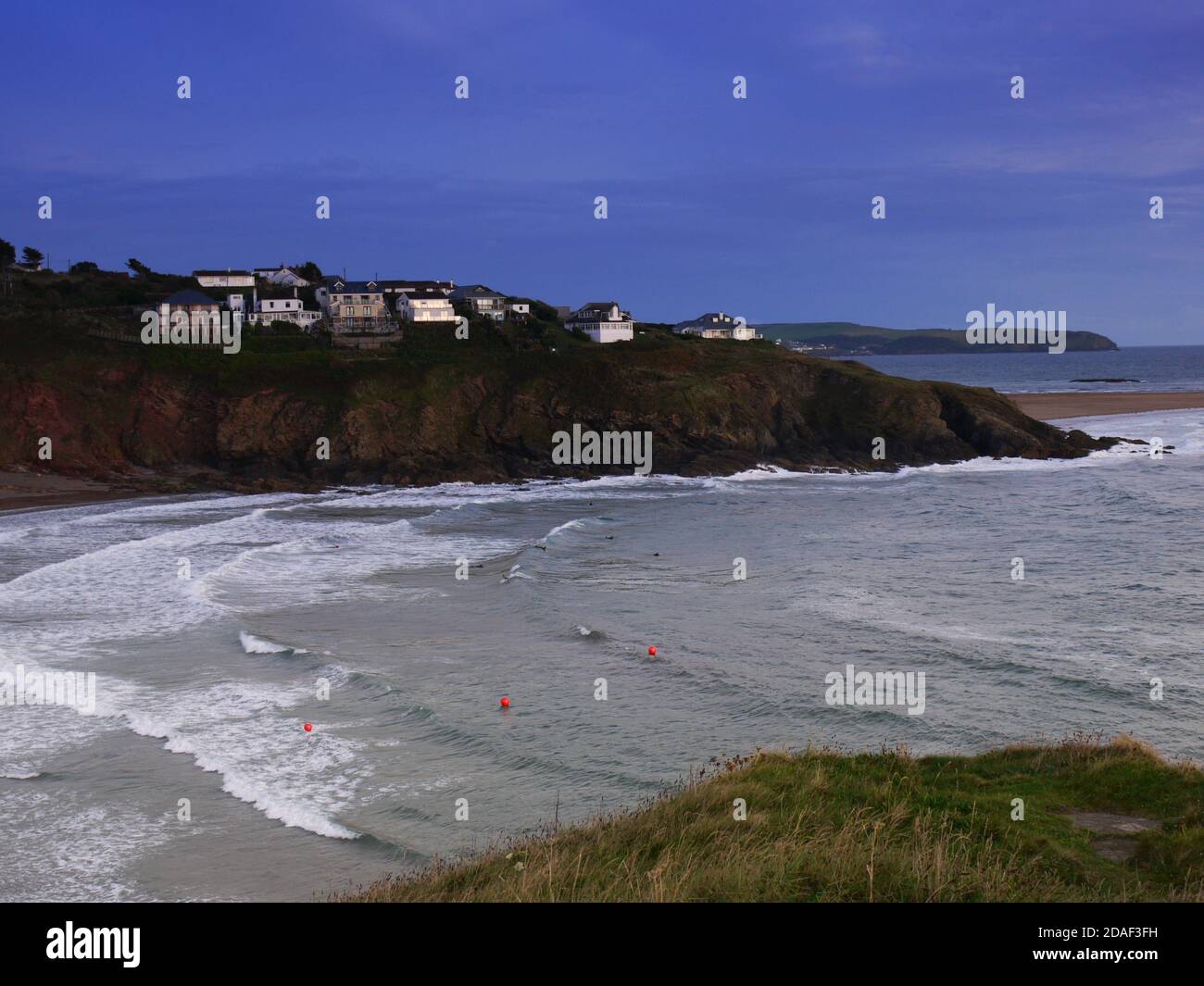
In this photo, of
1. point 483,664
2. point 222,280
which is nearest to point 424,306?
point 222,280

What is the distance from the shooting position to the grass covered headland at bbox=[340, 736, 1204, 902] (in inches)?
411

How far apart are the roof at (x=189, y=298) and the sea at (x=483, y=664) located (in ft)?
143

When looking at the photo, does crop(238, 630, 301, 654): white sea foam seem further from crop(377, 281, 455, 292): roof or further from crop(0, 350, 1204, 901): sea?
crop(377, 281, 455, 292): roof

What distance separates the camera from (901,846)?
38.5 ft

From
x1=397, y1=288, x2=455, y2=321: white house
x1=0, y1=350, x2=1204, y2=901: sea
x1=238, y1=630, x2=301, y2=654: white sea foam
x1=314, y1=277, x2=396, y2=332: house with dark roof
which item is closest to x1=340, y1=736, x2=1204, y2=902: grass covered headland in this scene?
x1=0, y1=350, x2=1204, y2=901: sea

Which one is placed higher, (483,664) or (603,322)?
(603,322)

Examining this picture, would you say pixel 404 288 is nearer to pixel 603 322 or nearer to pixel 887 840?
pixel 603 322

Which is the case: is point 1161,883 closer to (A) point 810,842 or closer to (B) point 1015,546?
(A) point 810,842

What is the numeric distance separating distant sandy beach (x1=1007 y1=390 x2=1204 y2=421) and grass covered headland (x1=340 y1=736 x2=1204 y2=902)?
102m

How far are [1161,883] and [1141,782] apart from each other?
371cm

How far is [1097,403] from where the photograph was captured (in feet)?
426

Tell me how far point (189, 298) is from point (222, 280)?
18.9 m

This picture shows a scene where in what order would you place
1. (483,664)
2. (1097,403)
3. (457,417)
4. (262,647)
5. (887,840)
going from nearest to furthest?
(887,840)
(483,664)
(262,647)
(457,417)
(1097,403)
